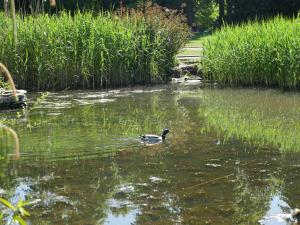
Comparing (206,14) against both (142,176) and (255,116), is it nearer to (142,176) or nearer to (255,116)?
(255,116)

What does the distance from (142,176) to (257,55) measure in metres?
9.96

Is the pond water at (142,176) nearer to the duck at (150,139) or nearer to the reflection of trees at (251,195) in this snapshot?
the reflection of trees at (251,195)

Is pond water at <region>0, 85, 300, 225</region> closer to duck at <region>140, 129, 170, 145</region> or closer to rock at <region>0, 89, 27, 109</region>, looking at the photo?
duck at <region>140, 129, 170, 145</region>

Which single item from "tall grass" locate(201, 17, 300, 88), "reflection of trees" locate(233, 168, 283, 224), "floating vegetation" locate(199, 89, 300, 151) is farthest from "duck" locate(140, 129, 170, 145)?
"tall grass" locate(201, 17, 300, 88)

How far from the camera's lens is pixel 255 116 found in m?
11.6

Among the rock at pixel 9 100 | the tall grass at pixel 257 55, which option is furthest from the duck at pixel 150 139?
the tall grass at pixel 257 55

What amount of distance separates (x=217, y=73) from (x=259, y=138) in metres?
8.07

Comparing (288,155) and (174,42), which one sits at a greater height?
(174,42)

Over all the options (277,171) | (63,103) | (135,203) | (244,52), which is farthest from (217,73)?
Answer: (135,203)

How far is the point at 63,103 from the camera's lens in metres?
14.1

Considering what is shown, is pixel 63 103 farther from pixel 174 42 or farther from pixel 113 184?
pixel 113 184

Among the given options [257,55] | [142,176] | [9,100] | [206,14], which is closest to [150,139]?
[142,176]

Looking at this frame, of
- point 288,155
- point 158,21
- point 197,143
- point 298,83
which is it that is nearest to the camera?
point 288,155

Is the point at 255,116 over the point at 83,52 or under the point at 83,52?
under
